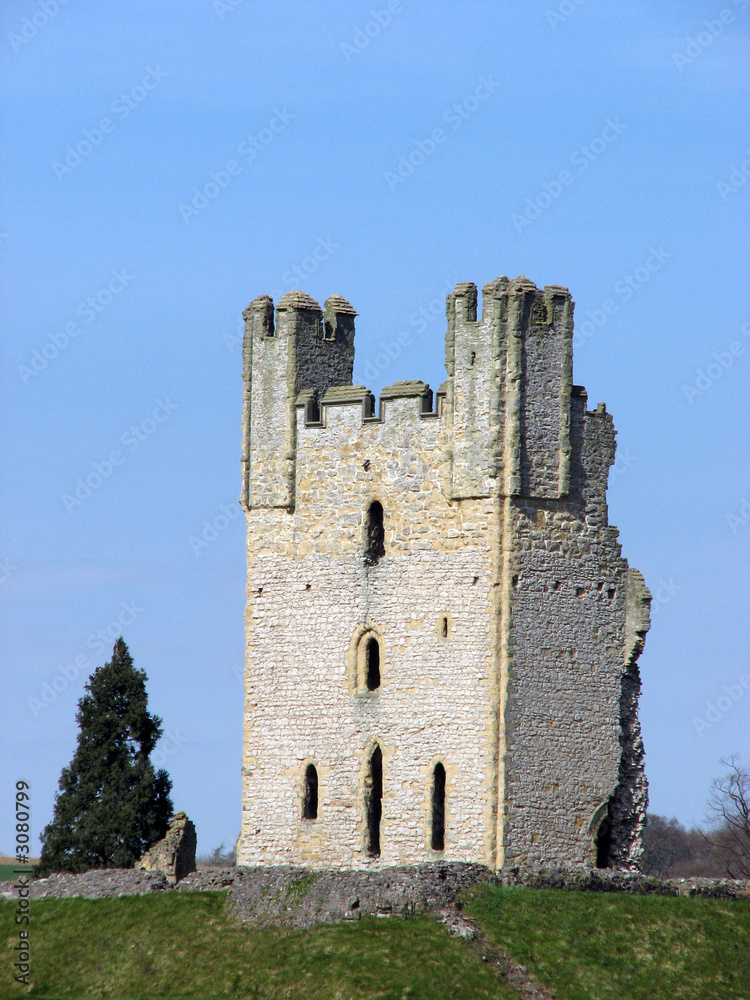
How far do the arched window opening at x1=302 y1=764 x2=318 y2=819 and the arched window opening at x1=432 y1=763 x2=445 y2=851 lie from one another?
9.90 feet

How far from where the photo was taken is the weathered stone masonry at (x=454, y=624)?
40.6 meters

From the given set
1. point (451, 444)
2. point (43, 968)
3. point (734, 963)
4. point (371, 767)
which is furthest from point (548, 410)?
point (43, 968)

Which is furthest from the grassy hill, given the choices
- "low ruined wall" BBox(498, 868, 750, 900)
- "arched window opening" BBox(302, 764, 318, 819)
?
"arched window opening" BBox(302, 764, 318, 819)

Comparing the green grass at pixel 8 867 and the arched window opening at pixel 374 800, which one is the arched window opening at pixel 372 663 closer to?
the arched window opening at pixel 374 800

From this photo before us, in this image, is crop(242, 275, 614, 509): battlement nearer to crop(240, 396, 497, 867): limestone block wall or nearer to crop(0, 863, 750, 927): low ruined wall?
crop(240, 396, 497, 867): limestone block wall

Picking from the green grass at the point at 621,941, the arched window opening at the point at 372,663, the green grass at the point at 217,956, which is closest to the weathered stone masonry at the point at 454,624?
the arched window opening at the point at 372,663

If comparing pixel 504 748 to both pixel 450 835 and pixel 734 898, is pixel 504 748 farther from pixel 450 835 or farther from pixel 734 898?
pixel 734 898

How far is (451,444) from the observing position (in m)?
41.8

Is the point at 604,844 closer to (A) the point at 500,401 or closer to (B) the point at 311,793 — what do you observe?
(B) the point at 311,793

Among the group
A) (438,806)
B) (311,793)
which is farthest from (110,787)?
(438,806)

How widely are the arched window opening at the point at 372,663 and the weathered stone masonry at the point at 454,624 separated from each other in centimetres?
3

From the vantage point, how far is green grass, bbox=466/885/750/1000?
35.8m

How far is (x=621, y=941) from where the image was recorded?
37000 millimetres

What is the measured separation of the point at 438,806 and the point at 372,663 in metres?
3.34
